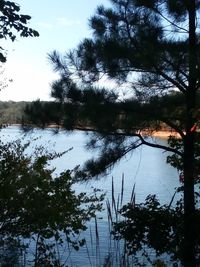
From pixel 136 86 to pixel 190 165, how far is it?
128cm

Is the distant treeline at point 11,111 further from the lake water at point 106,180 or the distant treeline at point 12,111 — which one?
the lake water at point 106,180

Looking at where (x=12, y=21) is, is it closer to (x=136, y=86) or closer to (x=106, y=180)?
(x=136, y=86)

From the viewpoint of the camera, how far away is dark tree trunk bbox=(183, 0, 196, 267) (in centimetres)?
589

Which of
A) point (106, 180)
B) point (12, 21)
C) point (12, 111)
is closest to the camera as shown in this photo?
point (12, 21)

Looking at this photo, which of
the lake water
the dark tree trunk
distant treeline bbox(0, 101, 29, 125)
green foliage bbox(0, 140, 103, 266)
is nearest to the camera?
green foliage bbox(0, 140, 103, 266)

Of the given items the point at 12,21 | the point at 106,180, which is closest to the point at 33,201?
the point at 12,21

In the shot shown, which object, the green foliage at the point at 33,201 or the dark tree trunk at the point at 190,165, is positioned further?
the dark tree trunk at the point at 190,165

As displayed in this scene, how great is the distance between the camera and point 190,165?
611cm

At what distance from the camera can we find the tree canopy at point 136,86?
6051 mm

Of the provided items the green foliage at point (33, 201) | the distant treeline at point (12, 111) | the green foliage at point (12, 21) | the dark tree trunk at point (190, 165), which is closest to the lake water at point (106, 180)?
the distant treeline at point (12, 111)

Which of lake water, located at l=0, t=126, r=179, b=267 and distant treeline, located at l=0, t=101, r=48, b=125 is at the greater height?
distant treeline, located at l=0, t=101, r=48, b=125

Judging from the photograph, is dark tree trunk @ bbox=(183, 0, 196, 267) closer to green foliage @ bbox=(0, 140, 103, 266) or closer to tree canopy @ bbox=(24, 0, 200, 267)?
tree canopy @ bbox=(24, 0, 200, 267)

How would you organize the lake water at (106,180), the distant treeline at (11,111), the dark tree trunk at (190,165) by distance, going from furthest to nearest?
1. the lake water at (106,180)
2. the distant treeline at (11,111)
3. the dark tree trunk at (190,165)

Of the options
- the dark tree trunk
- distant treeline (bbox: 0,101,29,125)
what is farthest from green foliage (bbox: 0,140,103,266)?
the dark tree trunk
